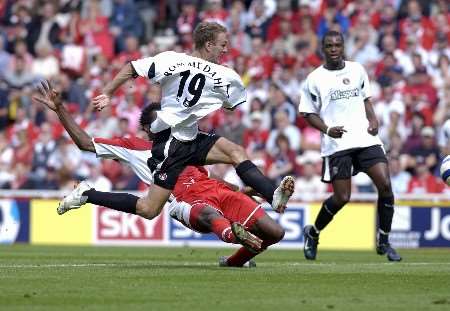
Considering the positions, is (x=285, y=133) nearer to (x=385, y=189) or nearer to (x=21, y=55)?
(x=21, y=55)

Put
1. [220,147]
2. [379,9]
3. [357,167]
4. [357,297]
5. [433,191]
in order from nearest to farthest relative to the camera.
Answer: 1. [357,297]
2. [220,147]
3. [357,167]
4. [433,191]
5. [379,9]

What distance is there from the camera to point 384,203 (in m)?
13.9

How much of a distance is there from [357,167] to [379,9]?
33.9ft

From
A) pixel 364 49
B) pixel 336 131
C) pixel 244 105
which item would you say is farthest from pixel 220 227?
pixel 364 49

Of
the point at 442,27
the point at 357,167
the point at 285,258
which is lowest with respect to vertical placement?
the point at 285,258

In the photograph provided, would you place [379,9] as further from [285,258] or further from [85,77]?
[285,258]

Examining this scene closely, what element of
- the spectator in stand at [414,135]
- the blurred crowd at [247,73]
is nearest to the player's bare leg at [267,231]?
the blurred crowd at [247,73]

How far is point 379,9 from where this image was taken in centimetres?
2395

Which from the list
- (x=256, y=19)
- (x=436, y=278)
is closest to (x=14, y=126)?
(x=256, y=19)

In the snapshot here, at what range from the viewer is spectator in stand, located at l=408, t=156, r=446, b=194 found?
67.1ft

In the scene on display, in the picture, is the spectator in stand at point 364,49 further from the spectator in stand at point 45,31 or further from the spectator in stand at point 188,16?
the spectator in stand at point 45,31

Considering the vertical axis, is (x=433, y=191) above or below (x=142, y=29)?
below

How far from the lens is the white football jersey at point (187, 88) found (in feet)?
38.0

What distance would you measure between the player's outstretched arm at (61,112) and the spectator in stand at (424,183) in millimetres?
8689
